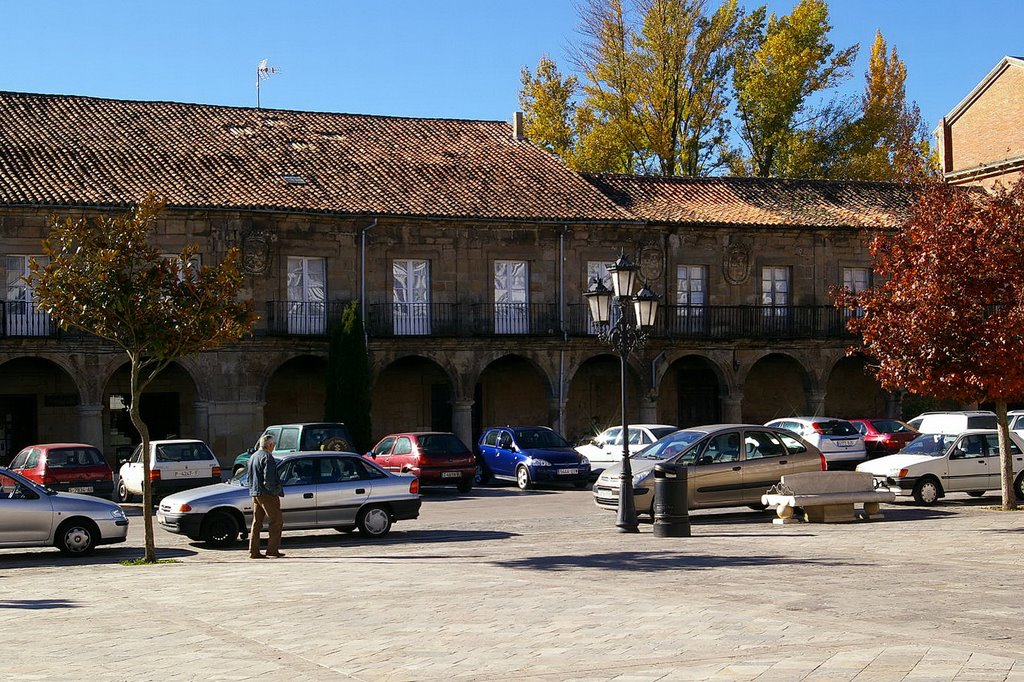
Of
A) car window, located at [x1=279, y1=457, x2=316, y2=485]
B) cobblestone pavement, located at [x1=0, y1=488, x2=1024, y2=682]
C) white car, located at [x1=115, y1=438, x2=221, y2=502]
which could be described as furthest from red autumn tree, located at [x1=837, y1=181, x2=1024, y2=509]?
white car, located at [x1=115, y1=438, x2=221, y2=502]

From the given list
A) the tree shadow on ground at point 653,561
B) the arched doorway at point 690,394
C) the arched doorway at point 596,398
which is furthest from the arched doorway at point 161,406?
the tree shadow on ground at point 653,561

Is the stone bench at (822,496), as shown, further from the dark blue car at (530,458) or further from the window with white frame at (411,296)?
the window with white frame at (411,296)

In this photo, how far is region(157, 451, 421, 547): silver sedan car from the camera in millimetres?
18109

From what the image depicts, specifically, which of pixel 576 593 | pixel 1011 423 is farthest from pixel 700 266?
pixel 576 593

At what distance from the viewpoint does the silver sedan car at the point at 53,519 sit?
56.4 ft

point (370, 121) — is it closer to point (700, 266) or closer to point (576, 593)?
point (700, 266)

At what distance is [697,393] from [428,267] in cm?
1010

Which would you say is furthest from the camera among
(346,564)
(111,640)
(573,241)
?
(573,241)

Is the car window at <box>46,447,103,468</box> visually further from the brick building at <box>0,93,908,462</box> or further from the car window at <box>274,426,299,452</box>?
the brick building at <box>0,93,908,462</box>

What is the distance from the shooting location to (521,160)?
3959cm

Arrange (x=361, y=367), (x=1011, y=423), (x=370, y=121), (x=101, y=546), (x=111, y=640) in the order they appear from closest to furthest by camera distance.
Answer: (x=111, y=640)
(x=101, y=546)
(x=1011, y=423)
(x=361, y=367)
(x=370, y=121)

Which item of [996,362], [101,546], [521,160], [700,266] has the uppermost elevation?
[521,160]

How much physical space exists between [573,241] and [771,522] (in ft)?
59.3

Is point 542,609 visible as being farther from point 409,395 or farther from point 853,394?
point 853,394
